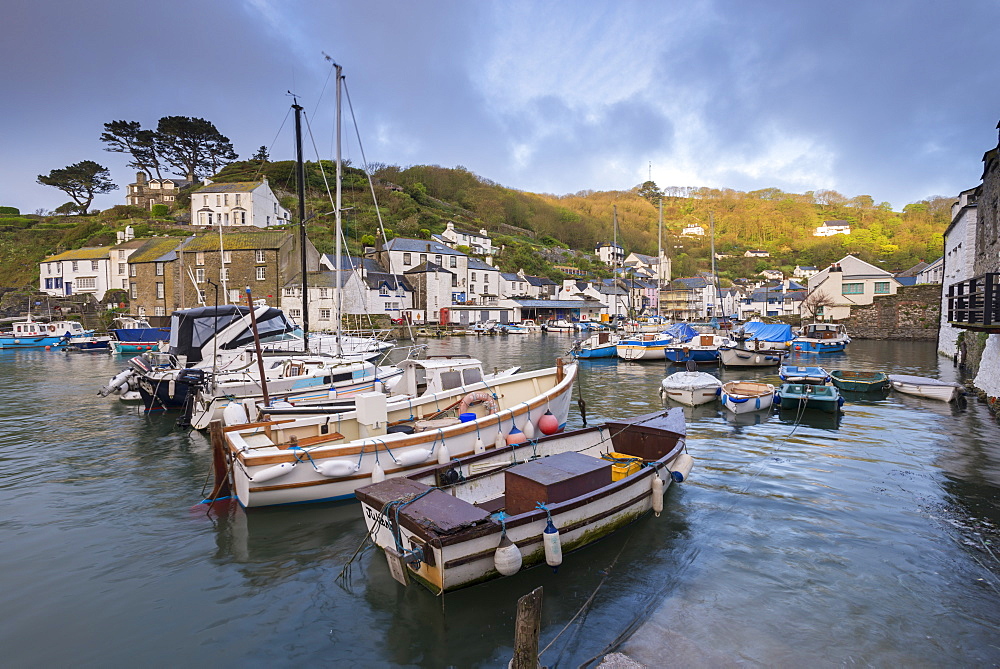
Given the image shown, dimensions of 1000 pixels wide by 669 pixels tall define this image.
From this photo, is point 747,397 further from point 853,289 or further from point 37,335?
point 37,335

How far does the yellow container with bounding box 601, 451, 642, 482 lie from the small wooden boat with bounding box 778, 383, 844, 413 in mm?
10818

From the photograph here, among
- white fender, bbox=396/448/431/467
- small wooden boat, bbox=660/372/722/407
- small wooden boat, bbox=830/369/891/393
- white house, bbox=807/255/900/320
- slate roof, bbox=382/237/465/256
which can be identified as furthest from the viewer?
slate roof, bbox=382/237/465/256

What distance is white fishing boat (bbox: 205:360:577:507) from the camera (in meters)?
9.50

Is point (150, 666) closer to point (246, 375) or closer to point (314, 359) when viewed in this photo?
point (246, 375)

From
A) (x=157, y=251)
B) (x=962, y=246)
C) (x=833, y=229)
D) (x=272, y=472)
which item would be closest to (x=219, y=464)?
(x=272, y=472)

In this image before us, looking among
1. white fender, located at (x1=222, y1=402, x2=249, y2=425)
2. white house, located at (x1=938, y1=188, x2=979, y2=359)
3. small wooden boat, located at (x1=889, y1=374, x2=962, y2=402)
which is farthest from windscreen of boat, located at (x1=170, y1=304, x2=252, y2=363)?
white house, located at (x1=938, y1=188, x2=979, y2=359)

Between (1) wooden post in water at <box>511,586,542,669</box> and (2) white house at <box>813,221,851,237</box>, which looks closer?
(1) wooden post in water at <box>511,586,542,669</box>

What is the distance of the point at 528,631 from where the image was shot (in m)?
4.57

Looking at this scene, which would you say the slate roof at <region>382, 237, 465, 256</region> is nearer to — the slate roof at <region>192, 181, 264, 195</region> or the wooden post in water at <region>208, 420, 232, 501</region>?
the slate roof at <region>192, 181, 264, 195</region>

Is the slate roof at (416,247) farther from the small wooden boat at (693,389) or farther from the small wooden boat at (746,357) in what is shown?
the small wooden boat at (693,389)

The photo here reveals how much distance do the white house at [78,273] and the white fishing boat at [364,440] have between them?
70.3 meters

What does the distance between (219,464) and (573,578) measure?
7354 millimetres

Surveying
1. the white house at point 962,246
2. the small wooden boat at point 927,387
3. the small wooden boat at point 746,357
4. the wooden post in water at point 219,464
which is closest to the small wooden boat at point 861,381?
the small wooden boat at point 927,387

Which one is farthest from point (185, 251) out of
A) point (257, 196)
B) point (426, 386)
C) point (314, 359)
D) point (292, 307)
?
point (426, 386)
